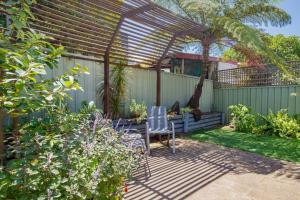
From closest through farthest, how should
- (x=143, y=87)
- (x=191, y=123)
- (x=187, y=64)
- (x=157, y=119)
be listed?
(x=157, y=119), (x=143, y=87), (x=191, y=123), (x=187, y=64)

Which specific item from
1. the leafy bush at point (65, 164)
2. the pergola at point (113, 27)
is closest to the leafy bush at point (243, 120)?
the pergola at point (113, 27)

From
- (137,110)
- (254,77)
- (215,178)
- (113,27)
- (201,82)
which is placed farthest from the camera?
(254,77)

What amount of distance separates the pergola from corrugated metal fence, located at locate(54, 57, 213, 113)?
0.48m

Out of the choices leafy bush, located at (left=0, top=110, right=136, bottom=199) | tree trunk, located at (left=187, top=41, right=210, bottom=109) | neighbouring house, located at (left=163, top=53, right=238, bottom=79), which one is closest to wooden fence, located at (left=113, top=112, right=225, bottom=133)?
tree trunk, located at (left=187, top=41, right=210, bottom=109)

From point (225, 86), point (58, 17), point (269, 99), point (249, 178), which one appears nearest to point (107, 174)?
point (249, 178)

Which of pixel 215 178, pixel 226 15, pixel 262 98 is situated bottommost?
pixel 215 178

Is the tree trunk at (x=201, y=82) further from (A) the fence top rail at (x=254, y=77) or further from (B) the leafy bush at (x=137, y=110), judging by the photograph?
(B) the leafy bush at (x=137, y=110)

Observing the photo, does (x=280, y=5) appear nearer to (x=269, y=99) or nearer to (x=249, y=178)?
(x=269, y=99)

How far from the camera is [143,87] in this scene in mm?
7312

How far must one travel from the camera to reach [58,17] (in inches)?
157

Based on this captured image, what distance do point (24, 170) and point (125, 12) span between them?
12.0 ft

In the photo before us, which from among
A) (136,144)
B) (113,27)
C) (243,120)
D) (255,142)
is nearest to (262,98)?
(243,120)

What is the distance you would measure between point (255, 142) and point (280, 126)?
159cm

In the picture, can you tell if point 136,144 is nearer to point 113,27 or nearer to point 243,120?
point 113,27
